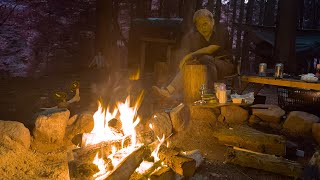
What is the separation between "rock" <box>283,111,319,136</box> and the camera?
6344 millimetres

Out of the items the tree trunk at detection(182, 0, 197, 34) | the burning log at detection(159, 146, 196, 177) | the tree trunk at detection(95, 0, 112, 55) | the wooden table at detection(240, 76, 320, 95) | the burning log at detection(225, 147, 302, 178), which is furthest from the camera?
the tree trunk at detection(95, 0, 112, 55)

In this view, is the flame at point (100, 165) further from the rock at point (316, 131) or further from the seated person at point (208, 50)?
the rock at point (316, 131)

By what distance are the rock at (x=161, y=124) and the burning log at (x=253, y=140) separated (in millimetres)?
1058

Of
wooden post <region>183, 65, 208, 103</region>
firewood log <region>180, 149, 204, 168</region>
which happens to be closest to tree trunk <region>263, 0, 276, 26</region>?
wooden post <region>183, 65, 208, 103</region>

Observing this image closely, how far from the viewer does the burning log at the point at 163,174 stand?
3823 millimetres

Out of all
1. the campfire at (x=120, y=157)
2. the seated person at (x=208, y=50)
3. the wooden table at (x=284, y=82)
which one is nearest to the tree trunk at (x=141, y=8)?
the seated person at (x=208, y=50)

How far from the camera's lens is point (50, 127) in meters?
5.25

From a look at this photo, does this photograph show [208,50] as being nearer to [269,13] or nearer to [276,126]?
[276,126]

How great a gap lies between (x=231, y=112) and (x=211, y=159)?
1914 millimetres

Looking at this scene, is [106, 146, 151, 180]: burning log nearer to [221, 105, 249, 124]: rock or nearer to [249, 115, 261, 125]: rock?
[221, 105, 249, 124]: rock

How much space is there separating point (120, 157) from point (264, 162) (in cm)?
248

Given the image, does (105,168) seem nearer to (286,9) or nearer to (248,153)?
(248,153)

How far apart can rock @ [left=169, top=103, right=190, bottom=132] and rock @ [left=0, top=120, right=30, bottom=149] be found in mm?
3029

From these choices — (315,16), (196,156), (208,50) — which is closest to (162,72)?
(208,50)
